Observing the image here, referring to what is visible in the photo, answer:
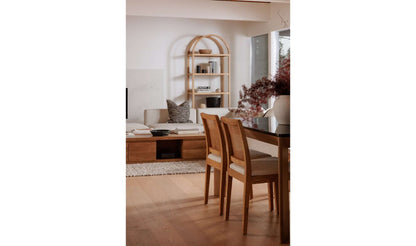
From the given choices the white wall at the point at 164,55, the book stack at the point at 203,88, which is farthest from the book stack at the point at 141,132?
A: the book stack at the point at 203,88

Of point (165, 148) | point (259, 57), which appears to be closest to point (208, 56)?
point (259, 57)

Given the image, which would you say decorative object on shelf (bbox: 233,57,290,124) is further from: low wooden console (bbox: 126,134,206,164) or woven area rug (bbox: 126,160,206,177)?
low wooden console (bbox: 126,134,206,164)

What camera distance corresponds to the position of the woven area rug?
5840 mm

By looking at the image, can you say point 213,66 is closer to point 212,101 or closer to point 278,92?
point 212,101

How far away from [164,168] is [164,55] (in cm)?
386

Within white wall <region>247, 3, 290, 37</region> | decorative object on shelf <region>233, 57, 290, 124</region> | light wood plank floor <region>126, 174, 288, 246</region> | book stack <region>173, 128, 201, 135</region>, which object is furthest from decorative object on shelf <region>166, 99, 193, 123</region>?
decorative object on shelf <region>233, 57, 290, 124</region>

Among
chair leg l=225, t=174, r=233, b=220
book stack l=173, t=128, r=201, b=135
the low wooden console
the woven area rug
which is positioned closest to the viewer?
chair leg l=225, t=174, r=233, b=220

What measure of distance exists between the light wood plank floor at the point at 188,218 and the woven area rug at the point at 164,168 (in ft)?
1.82

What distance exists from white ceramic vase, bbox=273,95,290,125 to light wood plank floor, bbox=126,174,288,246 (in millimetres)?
791

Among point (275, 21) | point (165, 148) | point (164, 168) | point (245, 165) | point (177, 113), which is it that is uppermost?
point (275, 21)

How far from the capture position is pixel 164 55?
9.47m

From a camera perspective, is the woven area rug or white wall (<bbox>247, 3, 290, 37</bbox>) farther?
white wall (<bbox>247, 3, 290, 37</bbox>)
